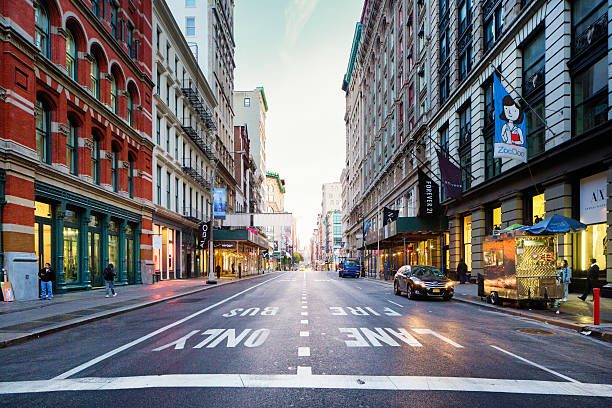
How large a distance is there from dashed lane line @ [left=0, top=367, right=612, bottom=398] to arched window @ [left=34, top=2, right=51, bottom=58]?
19.1 metres

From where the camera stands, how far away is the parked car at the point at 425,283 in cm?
1998

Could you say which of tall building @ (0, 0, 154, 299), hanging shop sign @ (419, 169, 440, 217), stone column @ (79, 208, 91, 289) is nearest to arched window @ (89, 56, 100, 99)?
tall building @ (0, 0, 154, 299)

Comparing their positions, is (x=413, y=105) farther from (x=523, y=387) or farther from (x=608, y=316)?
(x=523, y=387)

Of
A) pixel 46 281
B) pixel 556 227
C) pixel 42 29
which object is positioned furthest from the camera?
pixel 42 29

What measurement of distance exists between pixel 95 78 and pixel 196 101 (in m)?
18.9

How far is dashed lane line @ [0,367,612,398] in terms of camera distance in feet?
20.0

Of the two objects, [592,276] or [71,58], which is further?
[71,58]

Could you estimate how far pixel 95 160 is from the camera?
26.7 metres

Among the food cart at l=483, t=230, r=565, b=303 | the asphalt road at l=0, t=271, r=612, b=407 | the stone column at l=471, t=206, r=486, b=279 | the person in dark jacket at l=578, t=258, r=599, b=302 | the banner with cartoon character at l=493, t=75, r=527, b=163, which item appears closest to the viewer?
the asphalt road at l=0, t=271, r=612, b=407

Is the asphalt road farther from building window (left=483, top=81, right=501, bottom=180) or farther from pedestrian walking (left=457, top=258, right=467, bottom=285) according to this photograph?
pedestrian walking (left=457, top=258, right=467, bottom=285)

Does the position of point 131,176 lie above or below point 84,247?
above

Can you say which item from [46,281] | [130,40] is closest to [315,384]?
[46,281]

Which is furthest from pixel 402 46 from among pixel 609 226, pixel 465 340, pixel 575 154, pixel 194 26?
pixel 465 340

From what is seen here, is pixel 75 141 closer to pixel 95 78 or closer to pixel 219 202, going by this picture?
pixel 95 78
